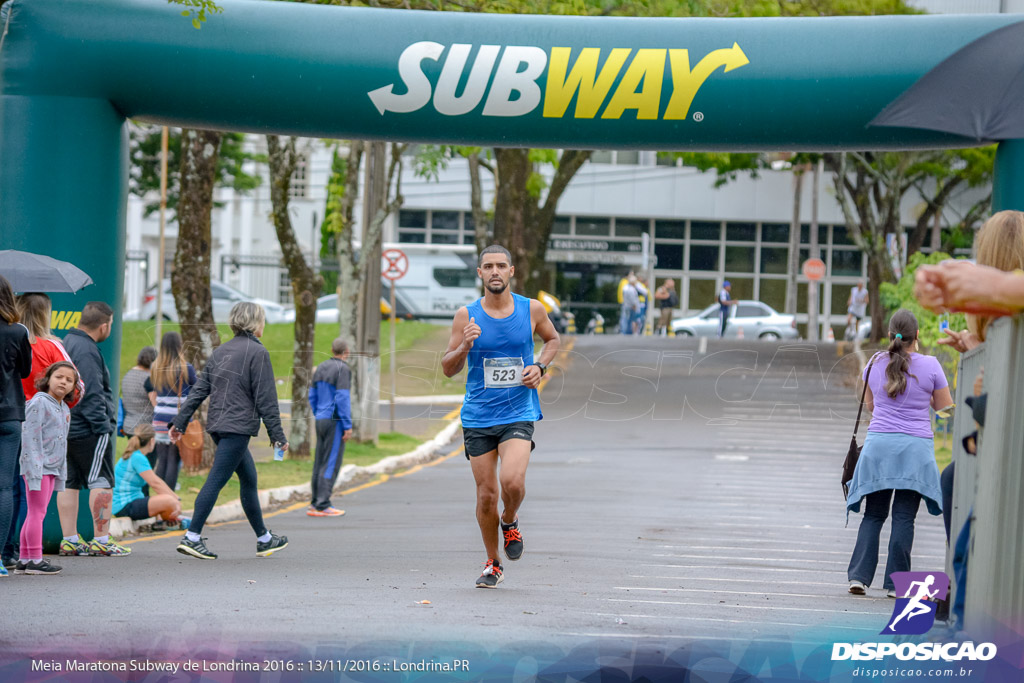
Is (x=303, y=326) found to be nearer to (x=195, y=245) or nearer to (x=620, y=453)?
(x=195, y=245)

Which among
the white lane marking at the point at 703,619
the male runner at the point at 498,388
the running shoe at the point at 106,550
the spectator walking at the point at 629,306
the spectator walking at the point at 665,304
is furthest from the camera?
the spectator walking at the point at 665,304

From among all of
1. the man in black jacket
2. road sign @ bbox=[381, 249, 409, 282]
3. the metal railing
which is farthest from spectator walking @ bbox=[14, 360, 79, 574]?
road sign @ bbox=[381, 249, 409, 282]

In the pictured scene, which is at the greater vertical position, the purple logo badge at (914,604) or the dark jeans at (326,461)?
the purple logo badge at (914,604)

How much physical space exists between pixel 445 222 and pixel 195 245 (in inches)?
1317

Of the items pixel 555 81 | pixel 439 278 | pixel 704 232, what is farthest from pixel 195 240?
pixel 704 232

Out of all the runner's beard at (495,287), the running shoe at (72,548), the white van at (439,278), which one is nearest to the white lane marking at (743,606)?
the runner's beard at (495,287)

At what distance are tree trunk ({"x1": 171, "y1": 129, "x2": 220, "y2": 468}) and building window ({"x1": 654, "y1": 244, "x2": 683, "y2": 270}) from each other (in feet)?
112

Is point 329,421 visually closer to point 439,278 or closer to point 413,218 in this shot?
point 439,278

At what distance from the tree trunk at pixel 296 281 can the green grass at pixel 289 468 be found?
1.75 feet

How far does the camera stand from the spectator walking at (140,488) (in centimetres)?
1030

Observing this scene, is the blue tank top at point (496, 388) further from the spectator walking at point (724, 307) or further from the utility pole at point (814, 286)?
the utility pole at point (814, 286)

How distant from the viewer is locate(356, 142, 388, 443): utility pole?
18086 millimetres

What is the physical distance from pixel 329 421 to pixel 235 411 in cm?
378

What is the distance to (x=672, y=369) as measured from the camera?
1200 centimetres
